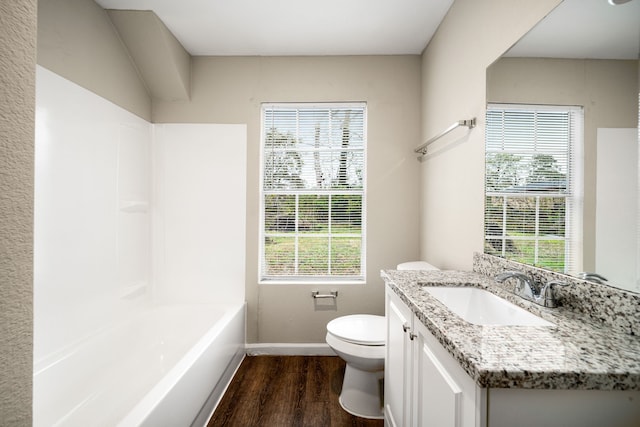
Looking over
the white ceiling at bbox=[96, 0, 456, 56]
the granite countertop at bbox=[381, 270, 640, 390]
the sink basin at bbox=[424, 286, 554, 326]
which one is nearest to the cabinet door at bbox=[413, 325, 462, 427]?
the granite countertop at bbox=[381, 270, 640, 390]

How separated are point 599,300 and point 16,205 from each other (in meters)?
1.50

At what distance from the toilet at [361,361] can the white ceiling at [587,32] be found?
1.58 metres

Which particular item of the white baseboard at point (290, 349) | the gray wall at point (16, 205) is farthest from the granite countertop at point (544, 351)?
the white baseboard at point (290, 349)

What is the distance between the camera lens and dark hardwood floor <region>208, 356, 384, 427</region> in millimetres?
1747

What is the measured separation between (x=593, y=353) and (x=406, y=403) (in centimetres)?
74

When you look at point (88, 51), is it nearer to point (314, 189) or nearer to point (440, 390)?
point (314, 189)

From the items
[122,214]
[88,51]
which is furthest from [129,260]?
[88,51]

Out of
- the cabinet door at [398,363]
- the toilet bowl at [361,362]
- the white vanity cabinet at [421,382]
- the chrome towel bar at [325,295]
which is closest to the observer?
the white vanity cabinet at [421,382]

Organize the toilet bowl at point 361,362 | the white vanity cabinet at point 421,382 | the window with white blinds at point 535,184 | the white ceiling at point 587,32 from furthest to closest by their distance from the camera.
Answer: the toilet bowl at point 361,362 < the window with white blinds at point 535,184 < the white ceiling at point 587,32 < the white vanity cabinet at point 421,382

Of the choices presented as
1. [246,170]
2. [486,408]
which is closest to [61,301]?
[246,170]

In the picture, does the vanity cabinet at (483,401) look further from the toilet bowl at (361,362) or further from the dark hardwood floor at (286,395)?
the dark hardwood floor at (286,395)

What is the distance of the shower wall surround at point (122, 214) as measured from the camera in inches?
63.5

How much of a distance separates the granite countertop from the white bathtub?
1.21 m

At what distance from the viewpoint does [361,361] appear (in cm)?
173
